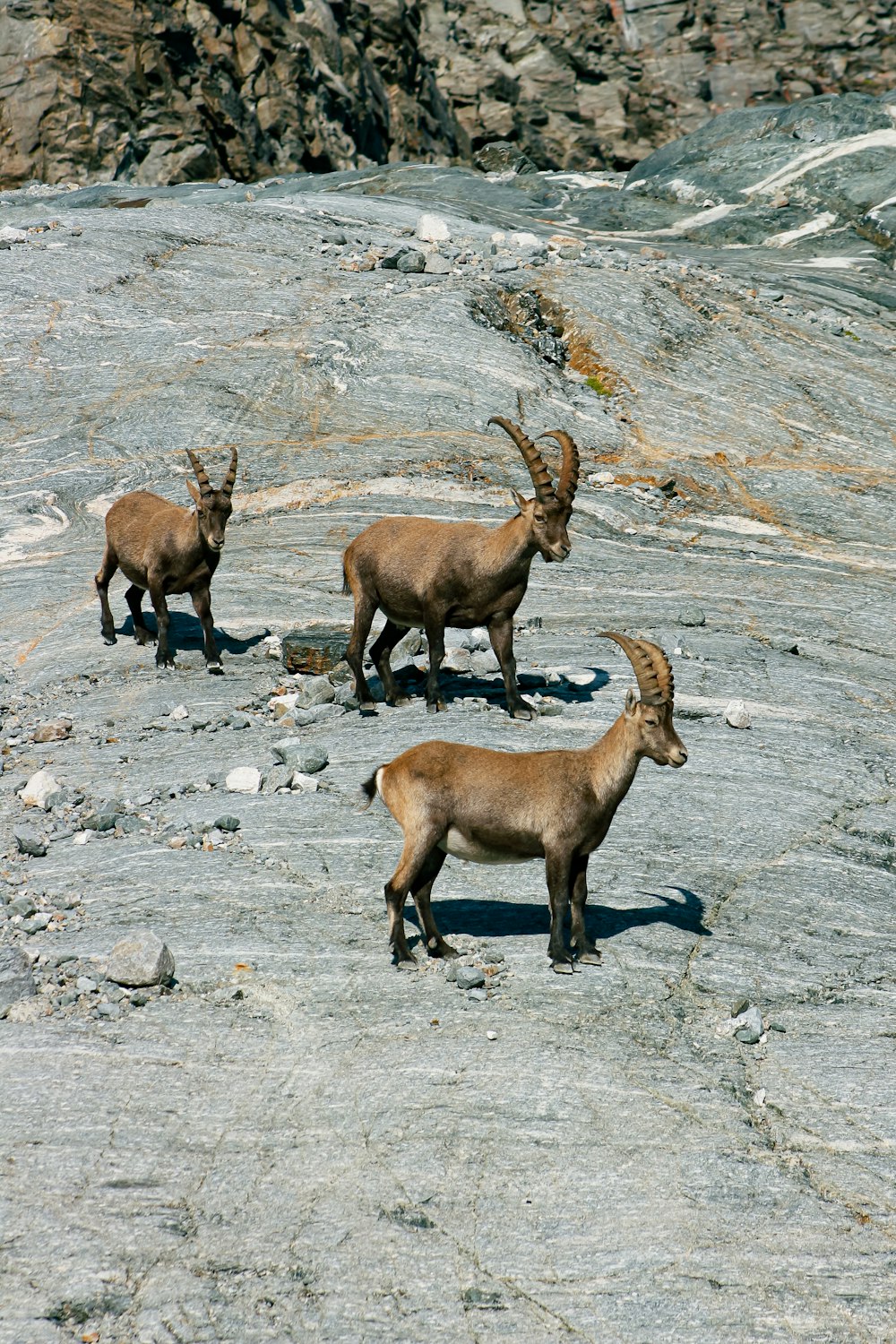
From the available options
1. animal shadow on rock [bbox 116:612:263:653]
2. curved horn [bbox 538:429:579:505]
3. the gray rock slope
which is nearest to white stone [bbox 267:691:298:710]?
the gray rock slope

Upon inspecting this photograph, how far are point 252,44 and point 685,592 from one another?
4214 centimetres

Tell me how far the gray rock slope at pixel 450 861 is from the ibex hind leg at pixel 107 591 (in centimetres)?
22

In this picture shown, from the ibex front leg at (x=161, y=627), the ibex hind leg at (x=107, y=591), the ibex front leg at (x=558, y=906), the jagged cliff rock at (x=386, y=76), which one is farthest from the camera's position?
the jagged cliff rock at (x=386, y=76)

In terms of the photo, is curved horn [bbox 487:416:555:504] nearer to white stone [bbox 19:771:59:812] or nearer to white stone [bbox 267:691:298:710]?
white stone [bbox 267:691:298:710]

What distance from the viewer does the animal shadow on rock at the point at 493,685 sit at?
1400cm

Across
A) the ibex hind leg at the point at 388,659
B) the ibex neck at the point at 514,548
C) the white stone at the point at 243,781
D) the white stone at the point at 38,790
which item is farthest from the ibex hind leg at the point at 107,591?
the ibex neck at the point at 514,548

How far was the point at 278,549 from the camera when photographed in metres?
19.3

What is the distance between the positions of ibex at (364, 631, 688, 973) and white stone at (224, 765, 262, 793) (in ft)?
9.67

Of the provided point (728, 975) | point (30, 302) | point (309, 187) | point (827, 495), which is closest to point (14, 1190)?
point (728, 975)

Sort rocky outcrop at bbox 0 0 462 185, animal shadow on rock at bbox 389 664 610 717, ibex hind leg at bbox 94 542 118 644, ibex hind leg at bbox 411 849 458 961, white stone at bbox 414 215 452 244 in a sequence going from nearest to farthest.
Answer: ibex hind leg at bbox 411 849 458 961 → animal shadow on rock at bbox 389 664 610 717 → ibex hind leg at bbox 94 542 118 644 → white stone at bbox 414 215 452 244 → rocky outcrop at bbox 0 0 462 185

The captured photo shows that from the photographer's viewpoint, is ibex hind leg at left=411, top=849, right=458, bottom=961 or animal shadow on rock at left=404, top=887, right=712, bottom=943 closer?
ibex hind leg at left=411, top=849, right=458, bottom=961

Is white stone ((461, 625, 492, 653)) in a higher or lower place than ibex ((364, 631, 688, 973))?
lower

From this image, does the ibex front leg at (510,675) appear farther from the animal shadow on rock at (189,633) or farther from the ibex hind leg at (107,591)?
the ibex hind leg at (107,591)

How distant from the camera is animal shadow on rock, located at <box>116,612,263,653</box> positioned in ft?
53.3
